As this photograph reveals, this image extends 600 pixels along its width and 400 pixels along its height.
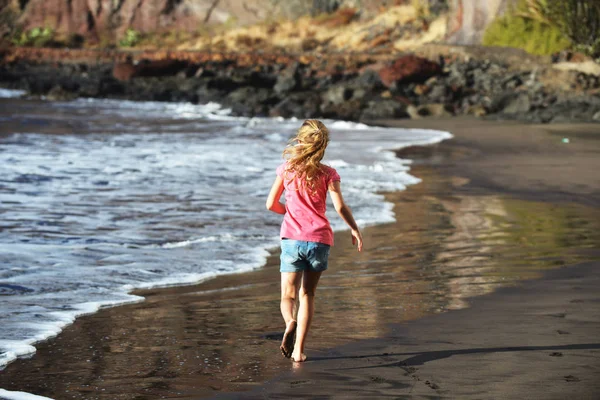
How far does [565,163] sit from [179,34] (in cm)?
5003

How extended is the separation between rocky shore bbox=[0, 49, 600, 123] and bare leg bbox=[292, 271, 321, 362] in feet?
75.0

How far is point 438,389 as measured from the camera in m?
4.89

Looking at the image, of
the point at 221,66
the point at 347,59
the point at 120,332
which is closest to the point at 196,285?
the point at 120,332

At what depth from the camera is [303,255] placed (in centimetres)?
560

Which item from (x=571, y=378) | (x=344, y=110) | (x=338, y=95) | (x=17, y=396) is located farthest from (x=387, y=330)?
(x=338, y=95)

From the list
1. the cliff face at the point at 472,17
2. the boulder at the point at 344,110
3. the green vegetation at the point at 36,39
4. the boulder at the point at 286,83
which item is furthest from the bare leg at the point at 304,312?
the green vegetation at the point at 36,39

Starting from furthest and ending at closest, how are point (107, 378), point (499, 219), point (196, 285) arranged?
point (499, 219) → point (196, 285) → point (107, 378)

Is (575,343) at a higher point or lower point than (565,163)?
higher

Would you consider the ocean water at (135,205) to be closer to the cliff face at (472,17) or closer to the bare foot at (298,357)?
the bare foot at (298,357)

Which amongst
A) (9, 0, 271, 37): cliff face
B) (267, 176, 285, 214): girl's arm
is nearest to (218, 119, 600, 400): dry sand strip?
(267, 176, 285, 214): girl's arm

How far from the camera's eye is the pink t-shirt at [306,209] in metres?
5.61

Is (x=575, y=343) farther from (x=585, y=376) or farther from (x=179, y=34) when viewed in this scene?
(x=179, y=34)

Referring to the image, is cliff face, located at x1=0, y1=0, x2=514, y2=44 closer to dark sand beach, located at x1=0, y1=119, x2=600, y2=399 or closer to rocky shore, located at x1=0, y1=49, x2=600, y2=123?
rocky shore, located at x1=0, y1=49, x2=600, y2=123

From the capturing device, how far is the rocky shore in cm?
3138
